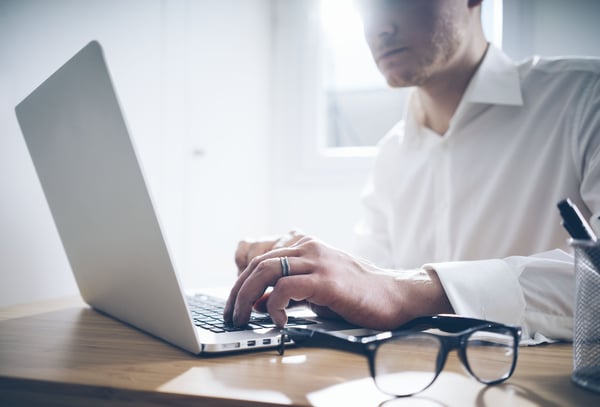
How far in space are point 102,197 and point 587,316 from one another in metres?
0.50

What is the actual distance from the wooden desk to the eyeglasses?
0.01 metres

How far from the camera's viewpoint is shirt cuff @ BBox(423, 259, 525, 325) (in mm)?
604

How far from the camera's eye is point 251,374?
1.43ft

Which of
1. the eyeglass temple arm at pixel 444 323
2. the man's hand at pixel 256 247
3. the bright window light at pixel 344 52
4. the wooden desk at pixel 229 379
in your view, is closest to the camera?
the wooden desk at pixel 229 379

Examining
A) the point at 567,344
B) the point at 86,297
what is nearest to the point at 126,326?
the point at 86,297

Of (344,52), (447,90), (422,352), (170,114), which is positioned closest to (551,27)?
(447,90)

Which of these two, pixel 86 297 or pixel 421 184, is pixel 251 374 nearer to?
pixel 86 297

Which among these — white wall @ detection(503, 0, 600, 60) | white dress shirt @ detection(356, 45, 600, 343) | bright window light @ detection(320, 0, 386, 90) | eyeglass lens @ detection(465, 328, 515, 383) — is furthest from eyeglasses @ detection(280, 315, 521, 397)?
bright window light @ detection(320, 0, 386, 90)

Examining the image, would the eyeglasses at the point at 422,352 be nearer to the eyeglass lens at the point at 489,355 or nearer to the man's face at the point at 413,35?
the eyeglass lens at the point at 489,355

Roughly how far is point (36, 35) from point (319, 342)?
33.3 inches

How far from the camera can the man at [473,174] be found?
617 millimetres

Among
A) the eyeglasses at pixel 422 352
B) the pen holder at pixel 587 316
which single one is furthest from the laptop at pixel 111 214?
the pen holder at pixel 587 316

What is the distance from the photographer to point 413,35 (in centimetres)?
103

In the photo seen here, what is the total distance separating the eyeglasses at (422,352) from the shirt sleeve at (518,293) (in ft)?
0.51
